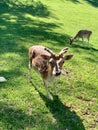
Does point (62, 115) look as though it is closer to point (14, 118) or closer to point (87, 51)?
point (14, 118)

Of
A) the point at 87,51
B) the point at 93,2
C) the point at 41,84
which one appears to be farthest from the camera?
the point at 93,2

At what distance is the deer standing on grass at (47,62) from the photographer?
29.0ft

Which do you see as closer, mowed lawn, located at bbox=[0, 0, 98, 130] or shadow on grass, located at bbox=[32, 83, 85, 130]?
shadow on grass, located at bbox=[32, 83, 85, 130]

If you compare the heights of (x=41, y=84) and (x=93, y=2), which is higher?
(x=41, y=84)

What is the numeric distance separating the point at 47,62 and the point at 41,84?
1670 mm

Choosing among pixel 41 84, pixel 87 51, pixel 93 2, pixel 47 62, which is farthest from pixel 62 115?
pixel 93 2

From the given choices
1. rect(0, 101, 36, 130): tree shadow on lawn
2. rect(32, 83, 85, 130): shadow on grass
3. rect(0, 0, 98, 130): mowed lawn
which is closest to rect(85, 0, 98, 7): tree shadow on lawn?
rect(0, 0, 98, 130): mowed lawn

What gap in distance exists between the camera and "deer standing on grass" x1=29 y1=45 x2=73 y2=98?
29.0 feet

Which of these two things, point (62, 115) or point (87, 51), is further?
point (87, 51)

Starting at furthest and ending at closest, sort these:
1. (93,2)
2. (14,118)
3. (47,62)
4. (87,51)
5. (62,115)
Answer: (93,2)
(87,51)
(47,62)
(62,115)
(14,118)

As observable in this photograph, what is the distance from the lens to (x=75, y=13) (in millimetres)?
31016

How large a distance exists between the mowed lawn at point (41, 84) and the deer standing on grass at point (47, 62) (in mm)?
748

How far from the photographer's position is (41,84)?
36.8 feet

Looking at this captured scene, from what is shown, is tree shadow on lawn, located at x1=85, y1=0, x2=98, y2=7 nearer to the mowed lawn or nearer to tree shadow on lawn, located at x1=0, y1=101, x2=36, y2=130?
the mowed lawn
